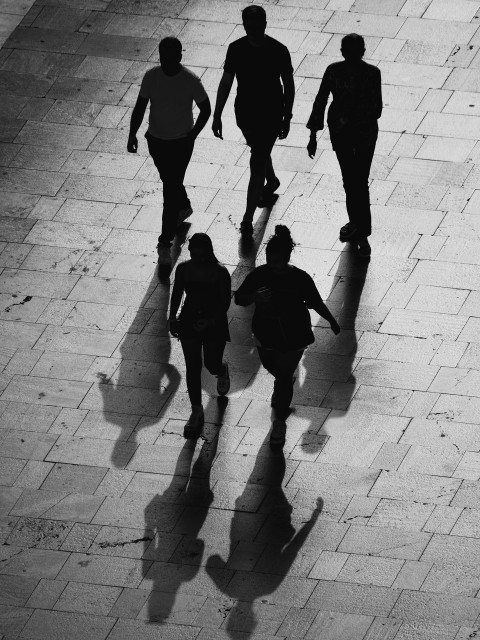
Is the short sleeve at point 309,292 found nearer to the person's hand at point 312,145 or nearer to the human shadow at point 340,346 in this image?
the human shadow at point 340,346

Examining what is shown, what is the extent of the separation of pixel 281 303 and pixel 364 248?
258 cm

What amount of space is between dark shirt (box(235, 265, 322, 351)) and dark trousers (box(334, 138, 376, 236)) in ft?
8.16

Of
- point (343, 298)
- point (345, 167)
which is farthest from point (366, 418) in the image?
point (345, 167)

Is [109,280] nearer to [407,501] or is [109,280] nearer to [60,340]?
[60,340]

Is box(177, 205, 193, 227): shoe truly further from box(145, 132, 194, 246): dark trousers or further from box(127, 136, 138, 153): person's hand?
box(127, 136, 138, 153): person's hand

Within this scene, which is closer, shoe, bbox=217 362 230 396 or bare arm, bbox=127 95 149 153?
shoe, bbox=217 362 230 396

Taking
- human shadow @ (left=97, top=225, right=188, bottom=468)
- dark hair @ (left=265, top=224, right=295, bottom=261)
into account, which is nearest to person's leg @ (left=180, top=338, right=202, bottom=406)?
human shadow @ (left=97, top=225, right=188, bottom=468)

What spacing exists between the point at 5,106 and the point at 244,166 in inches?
108

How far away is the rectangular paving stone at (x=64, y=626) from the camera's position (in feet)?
32.1

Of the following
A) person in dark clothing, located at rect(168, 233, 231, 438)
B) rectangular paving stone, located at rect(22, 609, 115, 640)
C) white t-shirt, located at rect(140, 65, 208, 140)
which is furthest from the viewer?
white t-shirt, located at rect(140, 65, 208, 140)

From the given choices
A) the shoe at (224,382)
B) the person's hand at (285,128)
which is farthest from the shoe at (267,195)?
the shoe at (224,382)

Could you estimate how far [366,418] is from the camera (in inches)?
450

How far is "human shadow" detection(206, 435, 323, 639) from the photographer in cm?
→ 989

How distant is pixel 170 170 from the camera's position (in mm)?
13117
